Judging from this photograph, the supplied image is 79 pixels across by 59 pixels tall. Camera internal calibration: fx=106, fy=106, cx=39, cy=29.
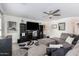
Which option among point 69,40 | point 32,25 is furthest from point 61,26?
point 32,25

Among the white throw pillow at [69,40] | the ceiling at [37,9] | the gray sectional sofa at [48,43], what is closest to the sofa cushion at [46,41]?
the gray sectional sofa at [48,43]

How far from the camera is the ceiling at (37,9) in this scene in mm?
1725

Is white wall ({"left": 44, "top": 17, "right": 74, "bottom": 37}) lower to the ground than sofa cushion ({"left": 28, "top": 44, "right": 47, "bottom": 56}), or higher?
higher

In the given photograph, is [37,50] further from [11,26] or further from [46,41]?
[11,26]

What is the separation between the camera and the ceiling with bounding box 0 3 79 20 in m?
1.72

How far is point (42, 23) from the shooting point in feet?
5.98

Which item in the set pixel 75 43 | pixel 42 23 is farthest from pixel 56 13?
pixel 75 43

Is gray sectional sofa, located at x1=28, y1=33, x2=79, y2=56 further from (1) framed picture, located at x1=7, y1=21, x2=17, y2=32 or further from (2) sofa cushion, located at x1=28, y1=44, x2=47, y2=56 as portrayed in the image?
(1) framed picture, located at x1=7, y1=21, x2=17, y2=32

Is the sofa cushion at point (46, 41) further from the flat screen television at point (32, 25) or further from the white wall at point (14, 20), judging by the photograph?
the white wall at point (14, 20)

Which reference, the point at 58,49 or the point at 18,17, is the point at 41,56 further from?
the point at 18,17

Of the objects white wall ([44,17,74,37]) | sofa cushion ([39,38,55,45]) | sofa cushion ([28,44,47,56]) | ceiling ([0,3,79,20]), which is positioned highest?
ceiling ([0,3,79,20])

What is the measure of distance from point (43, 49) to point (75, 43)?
537 mm

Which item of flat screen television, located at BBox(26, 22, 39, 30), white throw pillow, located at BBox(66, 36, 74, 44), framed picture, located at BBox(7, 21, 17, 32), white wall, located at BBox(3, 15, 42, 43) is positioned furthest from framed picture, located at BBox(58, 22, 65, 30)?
framed picture, located at BBox(7, 21, 17, 32)

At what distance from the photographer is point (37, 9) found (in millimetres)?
1785
